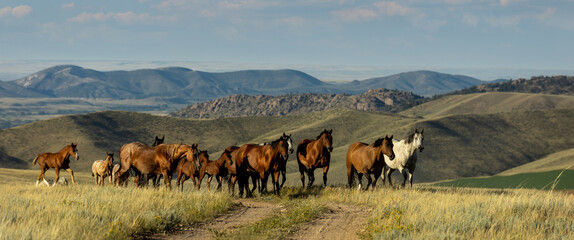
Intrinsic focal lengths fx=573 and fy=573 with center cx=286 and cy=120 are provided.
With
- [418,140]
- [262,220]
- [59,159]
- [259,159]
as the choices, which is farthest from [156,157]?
[418,140]

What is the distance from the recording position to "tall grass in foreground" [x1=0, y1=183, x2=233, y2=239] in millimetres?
10852

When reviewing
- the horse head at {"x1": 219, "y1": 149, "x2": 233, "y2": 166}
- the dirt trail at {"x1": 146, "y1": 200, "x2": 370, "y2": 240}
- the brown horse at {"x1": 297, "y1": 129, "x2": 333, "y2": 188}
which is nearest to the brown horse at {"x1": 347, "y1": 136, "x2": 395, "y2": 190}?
the brown horse at {"x1": 297, "y1": 129, "x2": 333, "y2": 188}

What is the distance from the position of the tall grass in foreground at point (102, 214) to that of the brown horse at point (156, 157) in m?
2.39

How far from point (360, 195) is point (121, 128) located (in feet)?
534

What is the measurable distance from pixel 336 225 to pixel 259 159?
23.1 ft

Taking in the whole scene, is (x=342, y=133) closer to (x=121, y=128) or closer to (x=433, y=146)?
(x=433, y=146)

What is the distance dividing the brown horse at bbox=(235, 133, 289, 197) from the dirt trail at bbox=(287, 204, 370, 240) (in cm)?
372

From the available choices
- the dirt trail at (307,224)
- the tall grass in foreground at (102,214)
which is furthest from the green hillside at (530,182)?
the tall grass in foreground at (102,214)

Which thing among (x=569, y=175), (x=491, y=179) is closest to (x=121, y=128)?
(x=491, y=179)

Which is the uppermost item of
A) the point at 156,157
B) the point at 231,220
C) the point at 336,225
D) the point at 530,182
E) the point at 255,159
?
the point at 156,157

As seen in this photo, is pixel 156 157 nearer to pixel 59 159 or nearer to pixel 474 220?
pixel 59 159

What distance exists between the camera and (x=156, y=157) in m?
20.1

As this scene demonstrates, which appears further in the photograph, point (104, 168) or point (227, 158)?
point (104, 168)

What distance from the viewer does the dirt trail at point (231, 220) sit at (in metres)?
12.6
